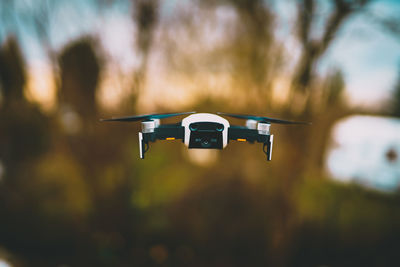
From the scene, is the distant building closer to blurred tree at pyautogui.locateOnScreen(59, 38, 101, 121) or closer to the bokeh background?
the bokeh background

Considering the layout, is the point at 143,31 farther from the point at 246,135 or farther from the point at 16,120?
the point at 246,135

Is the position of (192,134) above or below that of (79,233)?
above

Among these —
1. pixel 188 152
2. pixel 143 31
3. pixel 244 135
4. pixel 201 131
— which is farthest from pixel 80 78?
pixel 244 135

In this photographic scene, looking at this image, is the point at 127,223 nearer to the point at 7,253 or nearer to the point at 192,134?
the point at 7,253

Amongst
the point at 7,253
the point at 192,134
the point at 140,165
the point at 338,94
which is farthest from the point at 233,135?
the point at 7,253

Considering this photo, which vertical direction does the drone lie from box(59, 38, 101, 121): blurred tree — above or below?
below

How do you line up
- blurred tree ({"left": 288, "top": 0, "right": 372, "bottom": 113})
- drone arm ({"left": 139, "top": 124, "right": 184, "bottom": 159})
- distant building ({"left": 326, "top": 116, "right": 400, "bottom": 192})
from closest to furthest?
drone arm ({"left": 139, "top": 124, "right": 184, "bottom": 159})
blurred tree ({"left": 288, "top": 0, "right": 372, "bottom": 113})
distant building ({"left": 326, "top": 116, "right": 400, "bottom": 192})

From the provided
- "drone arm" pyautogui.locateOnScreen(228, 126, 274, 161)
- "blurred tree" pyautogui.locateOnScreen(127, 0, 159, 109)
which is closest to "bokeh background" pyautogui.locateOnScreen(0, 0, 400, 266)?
"blurred tree" pyautogui.locateOnScreen(127, 0, 159, 109)
